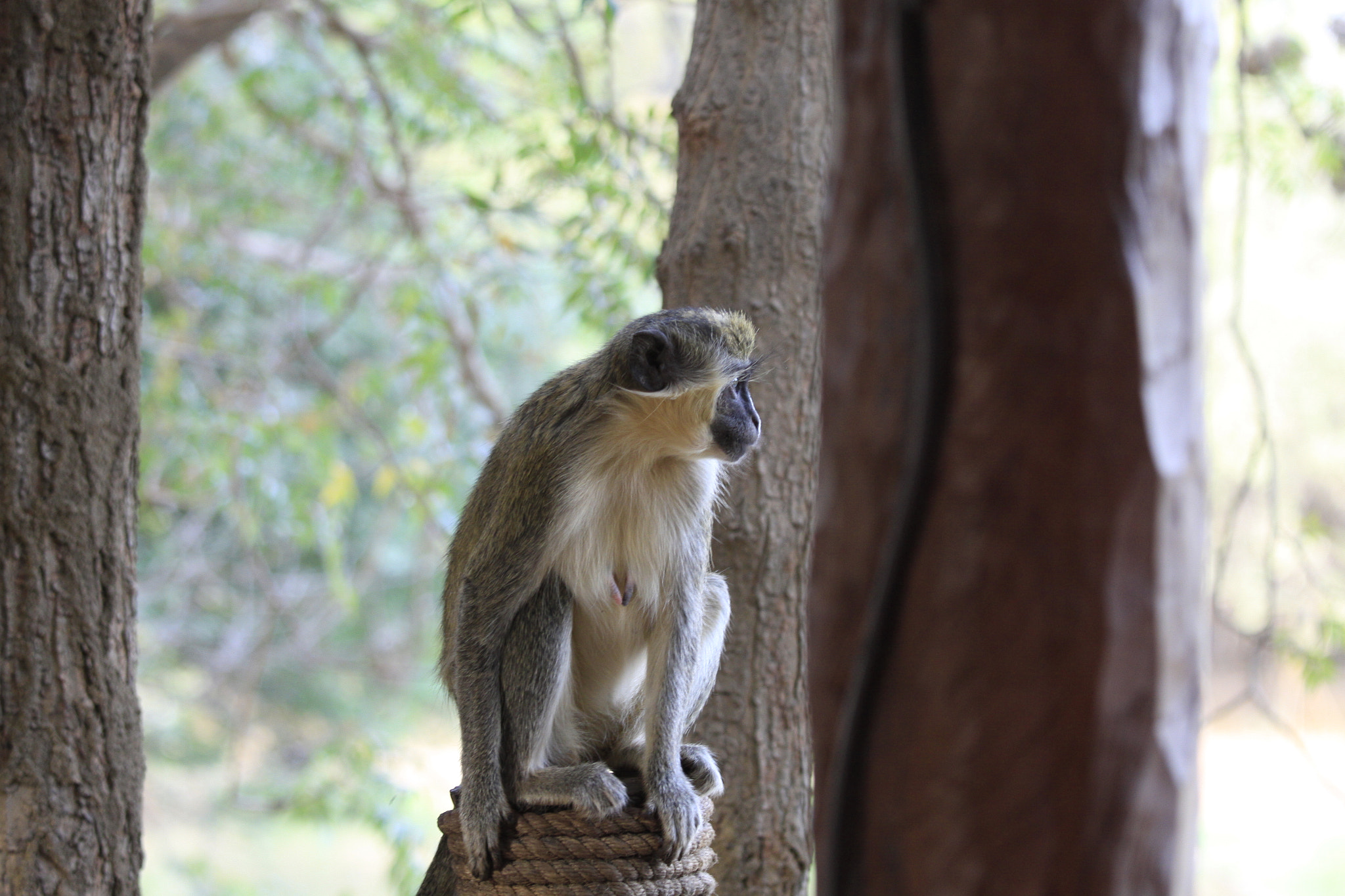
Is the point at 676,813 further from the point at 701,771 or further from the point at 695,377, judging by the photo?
the point at 695,377

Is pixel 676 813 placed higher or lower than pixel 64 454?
lower

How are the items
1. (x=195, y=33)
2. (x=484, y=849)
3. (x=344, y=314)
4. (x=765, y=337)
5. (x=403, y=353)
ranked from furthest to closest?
(x=403, y=353) → (x=344, y=314) → (x=195, y=33) → (x=765, y=337) → (x=484, y=849)

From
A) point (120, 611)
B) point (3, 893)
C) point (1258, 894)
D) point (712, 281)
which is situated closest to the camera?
point (3, 893)

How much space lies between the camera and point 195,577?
33.3 ft

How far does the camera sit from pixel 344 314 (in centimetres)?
638

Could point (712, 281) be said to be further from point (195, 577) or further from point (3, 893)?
point (195, 577)

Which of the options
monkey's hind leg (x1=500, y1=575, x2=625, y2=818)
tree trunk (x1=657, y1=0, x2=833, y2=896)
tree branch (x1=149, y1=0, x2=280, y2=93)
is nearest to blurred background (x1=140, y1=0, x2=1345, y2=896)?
tree branch (x1=149, y1=0, x2=280, y2=93)

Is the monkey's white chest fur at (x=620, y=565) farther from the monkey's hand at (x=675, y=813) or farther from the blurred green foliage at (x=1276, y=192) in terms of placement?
the blurred green foliage at (x=1276, y=192)

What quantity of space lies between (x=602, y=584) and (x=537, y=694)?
343 mm

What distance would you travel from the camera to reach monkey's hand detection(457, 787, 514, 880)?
2594 mm

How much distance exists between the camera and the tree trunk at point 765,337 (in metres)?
3.30

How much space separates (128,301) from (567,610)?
1.45m

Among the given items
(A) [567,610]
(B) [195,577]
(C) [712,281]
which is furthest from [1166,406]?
(B) [195,577]

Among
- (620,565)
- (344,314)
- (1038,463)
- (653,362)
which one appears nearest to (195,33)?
(344,314)
